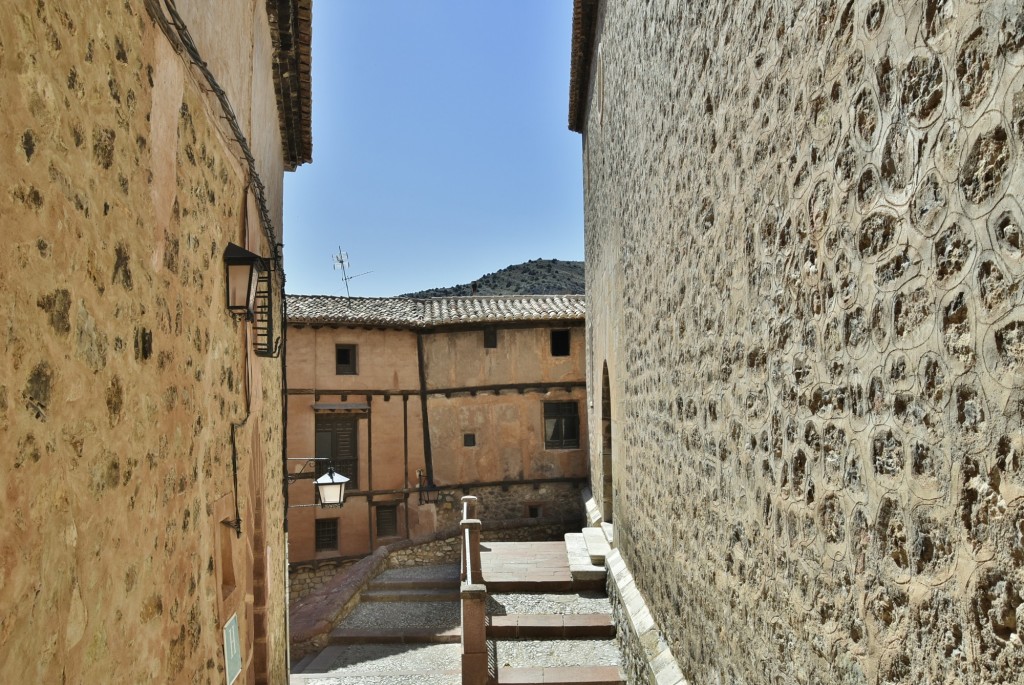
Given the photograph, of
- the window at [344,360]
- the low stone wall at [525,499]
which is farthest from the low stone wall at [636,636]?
the window at [344,360]

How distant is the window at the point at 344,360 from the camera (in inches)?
746

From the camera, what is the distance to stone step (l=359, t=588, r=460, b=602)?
14.4 meters

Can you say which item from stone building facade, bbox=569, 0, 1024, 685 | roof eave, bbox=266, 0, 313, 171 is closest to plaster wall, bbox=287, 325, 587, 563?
roof eave, bbox=266, 0, 313, 171

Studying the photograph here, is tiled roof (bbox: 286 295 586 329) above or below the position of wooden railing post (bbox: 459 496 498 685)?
above

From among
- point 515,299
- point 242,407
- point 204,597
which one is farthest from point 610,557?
point 515,299

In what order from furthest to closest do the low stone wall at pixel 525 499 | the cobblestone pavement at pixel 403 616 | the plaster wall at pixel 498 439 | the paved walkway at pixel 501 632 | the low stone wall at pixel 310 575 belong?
the plaster wall at pixel 498 439 < the low stone wall at pixel 525 499 < the low stone wall at pixel 310 575 < the cobblestone pavement at pixel 403 616 < the paved walkway at pixel 501 632

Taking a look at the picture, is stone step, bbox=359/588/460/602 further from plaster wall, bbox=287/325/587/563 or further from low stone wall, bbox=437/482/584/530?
low stone wall, bbox=437/482/584/530

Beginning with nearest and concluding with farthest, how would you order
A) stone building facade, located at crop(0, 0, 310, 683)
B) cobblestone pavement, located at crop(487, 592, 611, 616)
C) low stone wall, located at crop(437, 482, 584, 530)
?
stone building facade, located at crop(0, 0, 310, 683), cobblestone pavement, located at crop(487, 592, 611, 616), low stone wall, located at crop(437, 482, 584, 530)

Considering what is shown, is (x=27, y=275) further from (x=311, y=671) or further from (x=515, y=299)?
(x=515, y=299)

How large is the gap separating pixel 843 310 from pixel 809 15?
1.15 meters

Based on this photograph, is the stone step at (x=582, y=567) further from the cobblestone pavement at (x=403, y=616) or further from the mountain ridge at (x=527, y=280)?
the mountain ridge at (x=527, y=280)

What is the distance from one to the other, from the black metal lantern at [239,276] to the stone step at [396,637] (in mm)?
9154

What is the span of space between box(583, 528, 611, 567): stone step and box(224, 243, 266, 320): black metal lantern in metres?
7.15

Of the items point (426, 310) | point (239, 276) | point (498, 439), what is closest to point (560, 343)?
point (498, 439)
